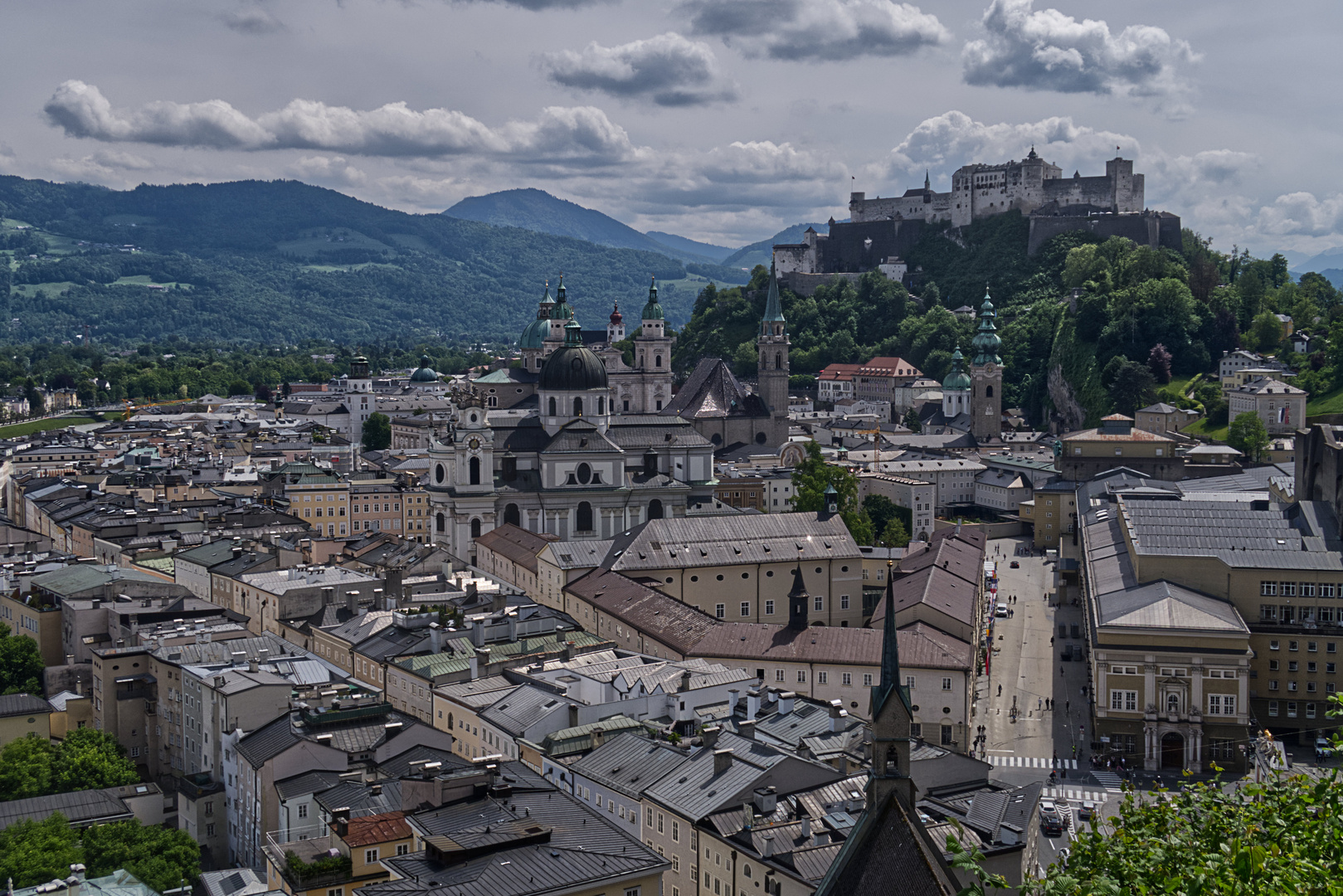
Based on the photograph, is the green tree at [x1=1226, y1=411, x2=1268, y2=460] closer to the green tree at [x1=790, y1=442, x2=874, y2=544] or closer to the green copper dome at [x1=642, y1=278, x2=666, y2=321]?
the green tree at [x1=790, y1=442, x2=874, y2=544]

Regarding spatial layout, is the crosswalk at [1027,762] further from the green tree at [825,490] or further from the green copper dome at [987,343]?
the green copper dome at [987,343]

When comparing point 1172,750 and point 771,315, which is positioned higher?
point 771,315

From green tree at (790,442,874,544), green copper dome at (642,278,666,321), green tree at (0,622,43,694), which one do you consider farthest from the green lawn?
green tree at (0,622,43,694)

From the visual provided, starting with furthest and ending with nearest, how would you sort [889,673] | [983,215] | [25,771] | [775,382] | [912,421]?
[983,215], [912,421], [775,382], [25,771], [889,673]

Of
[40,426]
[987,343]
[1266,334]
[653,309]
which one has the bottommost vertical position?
[40,426]

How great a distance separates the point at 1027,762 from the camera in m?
48.3

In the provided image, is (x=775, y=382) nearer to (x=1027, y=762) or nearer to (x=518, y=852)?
(x=1027, y=762)

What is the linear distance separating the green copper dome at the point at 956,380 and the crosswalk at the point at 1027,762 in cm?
8633

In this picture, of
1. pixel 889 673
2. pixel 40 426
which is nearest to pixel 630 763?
pixel 889 673

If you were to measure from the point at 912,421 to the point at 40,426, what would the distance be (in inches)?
3833

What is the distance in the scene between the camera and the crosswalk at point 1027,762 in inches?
1889

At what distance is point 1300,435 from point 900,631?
29344 mm

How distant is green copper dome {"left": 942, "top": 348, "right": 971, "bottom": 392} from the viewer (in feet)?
436

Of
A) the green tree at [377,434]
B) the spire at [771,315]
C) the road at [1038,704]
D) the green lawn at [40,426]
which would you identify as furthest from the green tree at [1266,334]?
the green lawn at [40,426]
